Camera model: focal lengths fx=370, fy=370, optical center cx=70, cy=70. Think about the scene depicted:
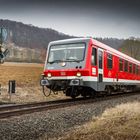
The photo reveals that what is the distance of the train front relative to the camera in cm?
1655

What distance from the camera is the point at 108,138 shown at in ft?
23.5

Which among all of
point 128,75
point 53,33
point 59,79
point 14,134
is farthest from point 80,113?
point 53,33

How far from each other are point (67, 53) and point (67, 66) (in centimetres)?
73

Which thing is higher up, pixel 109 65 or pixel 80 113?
pixel 109 65

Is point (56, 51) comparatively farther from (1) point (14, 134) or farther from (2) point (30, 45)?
(2) point (30, 45)

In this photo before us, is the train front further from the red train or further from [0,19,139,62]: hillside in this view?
[0,19,139,62]: hillside

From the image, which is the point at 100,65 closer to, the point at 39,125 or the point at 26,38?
the point at 39,125

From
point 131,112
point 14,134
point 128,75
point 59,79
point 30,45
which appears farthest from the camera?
point 30,45

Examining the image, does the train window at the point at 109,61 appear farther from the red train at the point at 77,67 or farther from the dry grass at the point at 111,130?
the dry grass at the point at 111,130

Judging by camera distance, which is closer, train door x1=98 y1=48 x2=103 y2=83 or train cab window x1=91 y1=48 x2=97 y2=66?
train cab window x1=91 y1=48 x2=97 y2=66

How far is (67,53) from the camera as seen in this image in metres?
17.3

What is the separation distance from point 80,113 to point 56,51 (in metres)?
A: 6.50

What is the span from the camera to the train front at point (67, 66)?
16547 millimetres

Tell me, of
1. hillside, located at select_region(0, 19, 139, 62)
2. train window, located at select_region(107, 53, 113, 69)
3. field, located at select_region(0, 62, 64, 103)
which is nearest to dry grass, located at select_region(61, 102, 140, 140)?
train window, located at select_region(107, 53, 113, 69)
